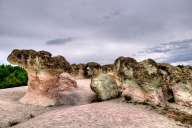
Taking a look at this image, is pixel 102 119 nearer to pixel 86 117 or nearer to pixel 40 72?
pixel 86 117

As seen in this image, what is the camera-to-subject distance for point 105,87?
78.1 feet

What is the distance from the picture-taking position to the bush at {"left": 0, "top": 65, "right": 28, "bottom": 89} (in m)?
35.3

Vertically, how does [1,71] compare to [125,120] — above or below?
above

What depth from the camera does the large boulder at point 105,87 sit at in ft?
77.7

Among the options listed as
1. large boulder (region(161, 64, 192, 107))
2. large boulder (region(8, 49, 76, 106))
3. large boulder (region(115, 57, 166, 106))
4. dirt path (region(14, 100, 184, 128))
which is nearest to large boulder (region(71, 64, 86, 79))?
large boulder (region(8, 49, 76, 106))

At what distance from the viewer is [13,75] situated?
36938 mm

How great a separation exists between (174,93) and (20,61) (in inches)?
307

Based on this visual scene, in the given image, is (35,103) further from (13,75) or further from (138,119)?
(13,75)

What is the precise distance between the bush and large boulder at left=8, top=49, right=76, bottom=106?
11.1 m

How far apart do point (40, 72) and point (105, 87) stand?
330 cm

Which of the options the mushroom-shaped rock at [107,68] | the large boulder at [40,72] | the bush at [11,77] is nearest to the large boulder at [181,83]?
the mushroom-shaped rock at [107,68]

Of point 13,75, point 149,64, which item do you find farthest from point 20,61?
point 13,75

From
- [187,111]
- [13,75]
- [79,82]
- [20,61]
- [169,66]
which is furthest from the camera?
[13,75]

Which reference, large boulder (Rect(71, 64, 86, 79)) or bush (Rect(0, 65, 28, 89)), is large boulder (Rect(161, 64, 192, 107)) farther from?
bush (Rect(0, 65, 28, 89))
